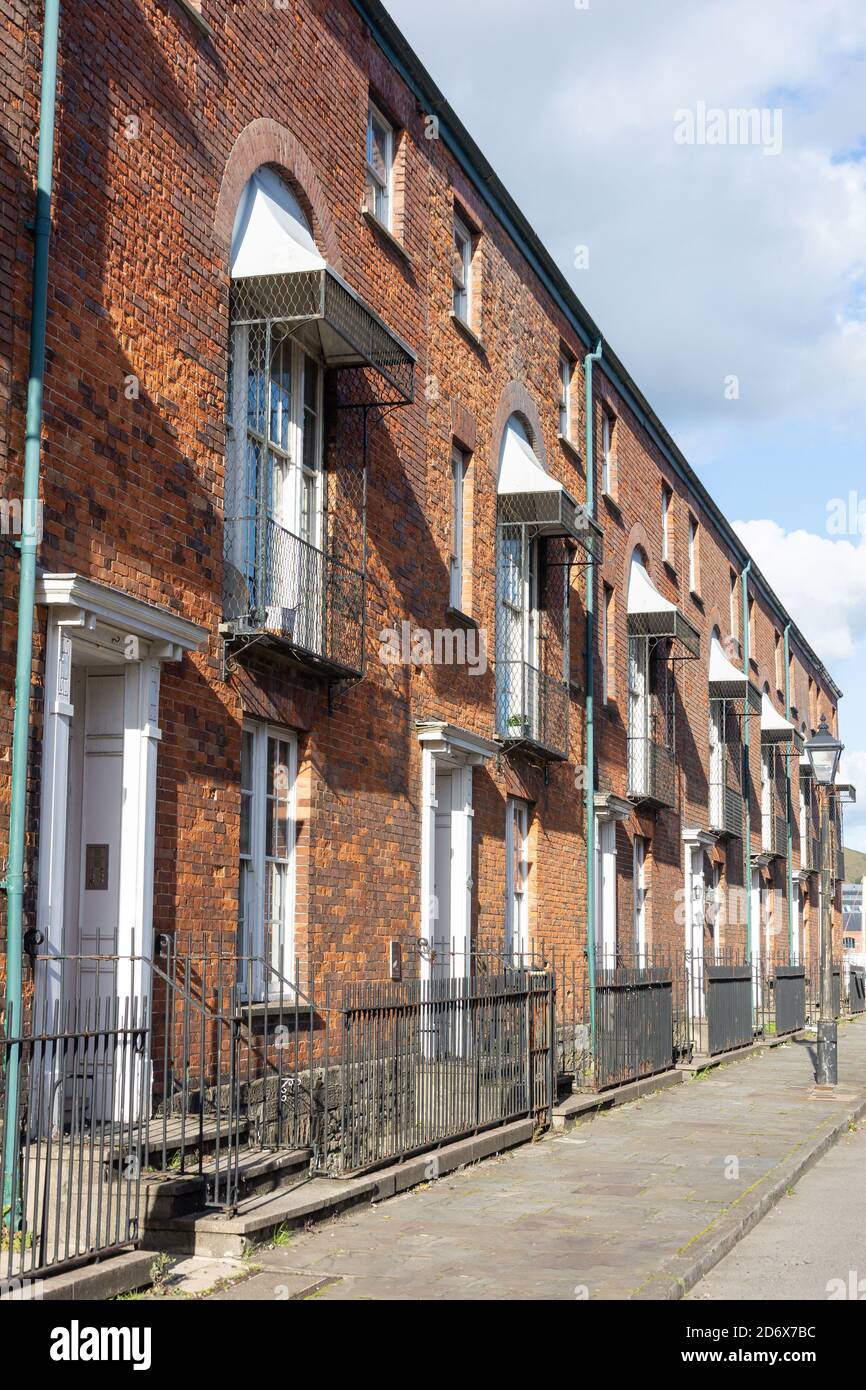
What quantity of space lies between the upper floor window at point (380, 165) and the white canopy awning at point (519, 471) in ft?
10.5

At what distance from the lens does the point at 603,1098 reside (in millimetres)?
14656

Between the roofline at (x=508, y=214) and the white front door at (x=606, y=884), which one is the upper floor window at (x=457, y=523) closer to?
the roofline at (x=508, y=214)

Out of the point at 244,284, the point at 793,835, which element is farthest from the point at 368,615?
the point at 793,835

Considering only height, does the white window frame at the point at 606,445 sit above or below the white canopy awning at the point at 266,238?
above

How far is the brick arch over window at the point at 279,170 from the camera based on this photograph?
1078 centimetres

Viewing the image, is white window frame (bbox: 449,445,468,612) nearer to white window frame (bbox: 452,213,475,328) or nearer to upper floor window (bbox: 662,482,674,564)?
white window frame (bbox: 452,213,475,328)

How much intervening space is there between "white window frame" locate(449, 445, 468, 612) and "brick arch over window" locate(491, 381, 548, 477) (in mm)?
743

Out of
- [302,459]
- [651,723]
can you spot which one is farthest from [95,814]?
[651,723]

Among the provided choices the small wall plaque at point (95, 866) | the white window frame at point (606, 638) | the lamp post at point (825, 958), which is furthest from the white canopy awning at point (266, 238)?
the white window frame at point (606, 638)

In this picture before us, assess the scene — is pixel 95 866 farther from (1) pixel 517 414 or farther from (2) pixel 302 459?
(1) pixel 517 414

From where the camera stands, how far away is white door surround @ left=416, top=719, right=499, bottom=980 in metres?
13.8

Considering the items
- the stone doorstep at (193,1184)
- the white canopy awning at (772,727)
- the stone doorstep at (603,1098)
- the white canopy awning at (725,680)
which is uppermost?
the white canopy awning at (725,680)

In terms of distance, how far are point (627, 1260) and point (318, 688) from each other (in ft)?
17.2

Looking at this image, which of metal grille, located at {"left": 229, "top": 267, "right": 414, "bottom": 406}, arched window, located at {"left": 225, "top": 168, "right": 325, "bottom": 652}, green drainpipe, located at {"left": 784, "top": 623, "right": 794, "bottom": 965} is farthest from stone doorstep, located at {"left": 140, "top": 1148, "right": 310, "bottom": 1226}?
green drainpipe, located at {"left": 784, "top": 623, "right": 794, "bottom": 965}
